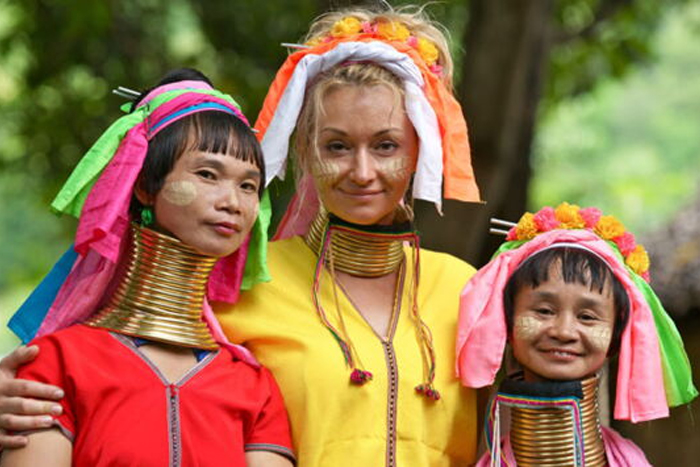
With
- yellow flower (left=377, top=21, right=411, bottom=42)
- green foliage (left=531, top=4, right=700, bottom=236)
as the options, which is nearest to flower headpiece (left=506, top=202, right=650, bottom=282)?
yellow flower (left=377, top=21, right=411, bottom=42)

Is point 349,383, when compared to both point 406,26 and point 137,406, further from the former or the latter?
point 406,26

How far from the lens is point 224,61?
9398 millimetres

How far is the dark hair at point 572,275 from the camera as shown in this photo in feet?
11.6

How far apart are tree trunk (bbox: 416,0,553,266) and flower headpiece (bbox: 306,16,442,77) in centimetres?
284

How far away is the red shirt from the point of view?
3148 mm

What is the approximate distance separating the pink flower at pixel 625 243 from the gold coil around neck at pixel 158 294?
1336 millimetres

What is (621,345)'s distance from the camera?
3.61m

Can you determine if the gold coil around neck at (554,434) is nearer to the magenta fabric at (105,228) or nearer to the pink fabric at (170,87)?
the magenta fabric at (105,228)

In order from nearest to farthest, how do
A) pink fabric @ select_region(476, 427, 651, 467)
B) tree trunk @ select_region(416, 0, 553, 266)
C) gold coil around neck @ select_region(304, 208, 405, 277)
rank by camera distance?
pink fabric @ select_region(476, 427, 651, 467), gold coil around neck @ select_region(304, 208, 405, 277), tree trunk @ select_region(416, 0, 553, 266)

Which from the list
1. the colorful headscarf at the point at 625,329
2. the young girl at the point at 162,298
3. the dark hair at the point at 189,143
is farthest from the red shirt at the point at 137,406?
the colorful headscarf at the point at 625,329

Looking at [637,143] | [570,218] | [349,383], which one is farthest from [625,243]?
[637,143]

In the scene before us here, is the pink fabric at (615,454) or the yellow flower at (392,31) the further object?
the yellow flower at (392,31)

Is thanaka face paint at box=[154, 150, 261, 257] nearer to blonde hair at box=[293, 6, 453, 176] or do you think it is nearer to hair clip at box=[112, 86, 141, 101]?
hair clip at box=[112, 86, 141, 101]

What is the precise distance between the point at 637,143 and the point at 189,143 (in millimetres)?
21999
